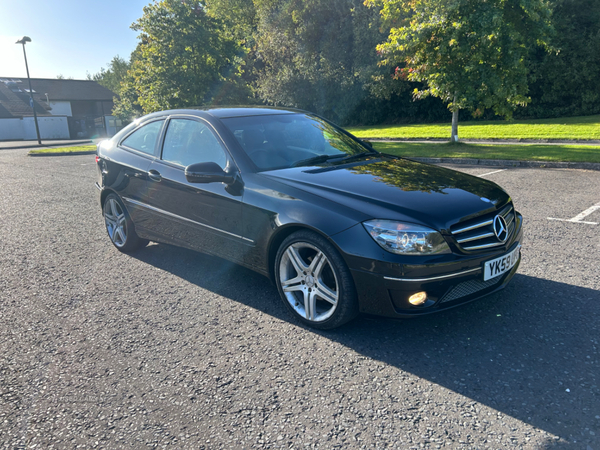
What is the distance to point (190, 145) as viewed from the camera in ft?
14.5

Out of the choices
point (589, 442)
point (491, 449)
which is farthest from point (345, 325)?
point (589, 442)

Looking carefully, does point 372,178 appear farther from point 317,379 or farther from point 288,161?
point 317,379

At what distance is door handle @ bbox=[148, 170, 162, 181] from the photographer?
4.56 metres

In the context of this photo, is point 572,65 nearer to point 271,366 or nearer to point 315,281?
point 315,281

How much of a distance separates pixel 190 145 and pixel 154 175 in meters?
0.50

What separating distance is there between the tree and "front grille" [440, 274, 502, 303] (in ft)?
40.4

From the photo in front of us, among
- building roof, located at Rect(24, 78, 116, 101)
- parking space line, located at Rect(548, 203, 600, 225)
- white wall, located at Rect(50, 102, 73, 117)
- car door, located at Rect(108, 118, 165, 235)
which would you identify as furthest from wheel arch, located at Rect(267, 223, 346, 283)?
building roof, located at Rect(24, 78, 116, 101)

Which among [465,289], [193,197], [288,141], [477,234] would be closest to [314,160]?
[288,141]

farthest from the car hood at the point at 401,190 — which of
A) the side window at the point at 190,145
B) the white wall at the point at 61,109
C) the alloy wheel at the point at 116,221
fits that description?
the white wall at the point at 61,109

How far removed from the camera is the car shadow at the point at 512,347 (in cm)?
249

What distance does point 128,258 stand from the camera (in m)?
5.26

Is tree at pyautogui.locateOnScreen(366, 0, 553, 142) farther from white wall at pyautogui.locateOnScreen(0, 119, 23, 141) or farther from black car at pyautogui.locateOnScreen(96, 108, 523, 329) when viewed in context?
white wall at pyautogui.locateOnScreen(0, 119, 23, 141)

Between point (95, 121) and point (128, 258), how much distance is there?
5905 cm

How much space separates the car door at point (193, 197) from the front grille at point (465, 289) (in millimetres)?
1592
